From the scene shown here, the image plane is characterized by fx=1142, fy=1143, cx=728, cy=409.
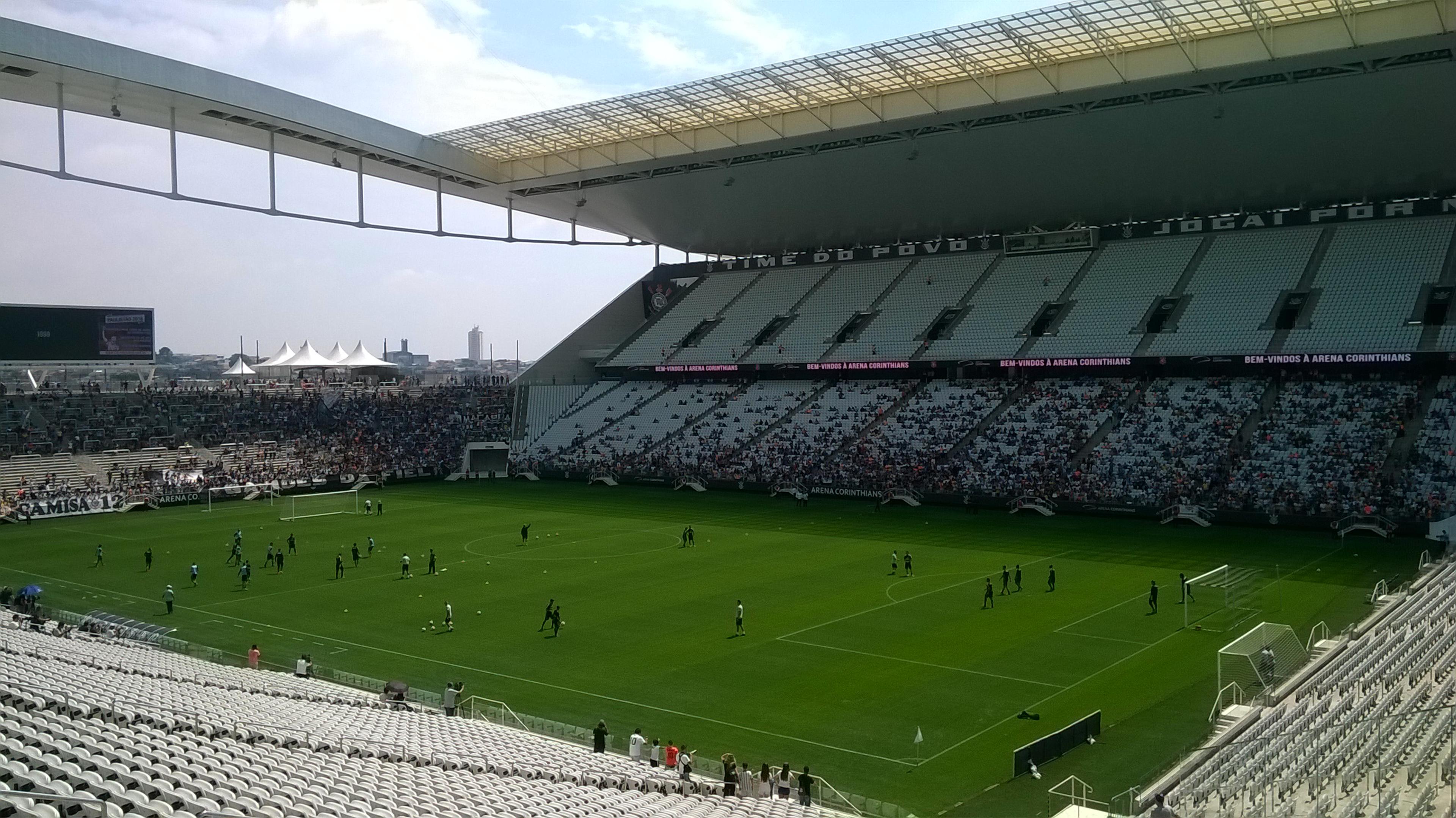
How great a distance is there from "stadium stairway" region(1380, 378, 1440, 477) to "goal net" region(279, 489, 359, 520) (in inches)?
1865

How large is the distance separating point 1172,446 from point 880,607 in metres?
26.2

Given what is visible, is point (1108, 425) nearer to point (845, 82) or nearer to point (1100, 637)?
point (845, 82)

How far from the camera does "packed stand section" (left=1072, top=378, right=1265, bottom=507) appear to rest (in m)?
50.0

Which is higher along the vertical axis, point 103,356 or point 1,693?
point 103,356

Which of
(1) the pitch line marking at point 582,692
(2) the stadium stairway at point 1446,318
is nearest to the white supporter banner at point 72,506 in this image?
(1) the pitch line marking at point 582,692

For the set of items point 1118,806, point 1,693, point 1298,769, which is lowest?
point 1118,806

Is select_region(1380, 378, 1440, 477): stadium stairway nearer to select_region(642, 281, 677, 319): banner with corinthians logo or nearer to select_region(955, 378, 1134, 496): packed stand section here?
select_region(955, 378, 1134, 496): packed stand section

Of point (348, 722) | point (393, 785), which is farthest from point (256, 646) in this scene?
point (393, 785)

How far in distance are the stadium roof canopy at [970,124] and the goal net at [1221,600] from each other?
2135 centimetres

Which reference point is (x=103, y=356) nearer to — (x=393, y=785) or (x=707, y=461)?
(x=707, y=461)

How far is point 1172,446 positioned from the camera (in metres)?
52.8

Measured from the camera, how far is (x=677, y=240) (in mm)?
80812

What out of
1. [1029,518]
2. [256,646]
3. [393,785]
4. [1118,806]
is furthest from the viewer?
[1029,518]

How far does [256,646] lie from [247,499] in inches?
1538
